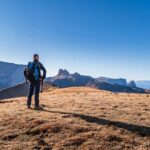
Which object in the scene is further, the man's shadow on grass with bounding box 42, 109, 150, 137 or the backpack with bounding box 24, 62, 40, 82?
the backpack with bounding box 24, 62, 40, 82

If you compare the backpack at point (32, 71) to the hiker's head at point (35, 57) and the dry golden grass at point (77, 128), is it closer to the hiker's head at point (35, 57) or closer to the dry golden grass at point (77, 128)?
the hiker's head at point (35, 57)

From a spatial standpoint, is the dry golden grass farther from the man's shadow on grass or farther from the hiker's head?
the hiker's head

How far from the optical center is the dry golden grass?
13.1 meters

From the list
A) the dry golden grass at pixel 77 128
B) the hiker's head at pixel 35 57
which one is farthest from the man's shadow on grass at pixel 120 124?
the hiker's head at pixel 35 57

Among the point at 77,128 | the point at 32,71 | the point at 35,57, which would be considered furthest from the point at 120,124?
the point at 35,57

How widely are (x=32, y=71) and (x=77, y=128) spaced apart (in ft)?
19.1

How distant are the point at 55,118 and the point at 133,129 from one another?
4.09 m

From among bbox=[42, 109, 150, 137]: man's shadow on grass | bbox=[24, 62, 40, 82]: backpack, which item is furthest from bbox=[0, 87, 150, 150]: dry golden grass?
bbox=[24, 62, 40, 82]: backpack

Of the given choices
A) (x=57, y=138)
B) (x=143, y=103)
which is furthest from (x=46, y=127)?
(x=143, y=103)

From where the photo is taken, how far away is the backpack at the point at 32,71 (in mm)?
19219

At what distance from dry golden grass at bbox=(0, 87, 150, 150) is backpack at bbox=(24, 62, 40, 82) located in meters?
1.92

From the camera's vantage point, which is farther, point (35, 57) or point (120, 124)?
point (35, 57)

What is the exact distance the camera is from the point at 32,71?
1923 centimetres

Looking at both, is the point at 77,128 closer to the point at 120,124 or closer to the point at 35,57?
the point at 120,124
